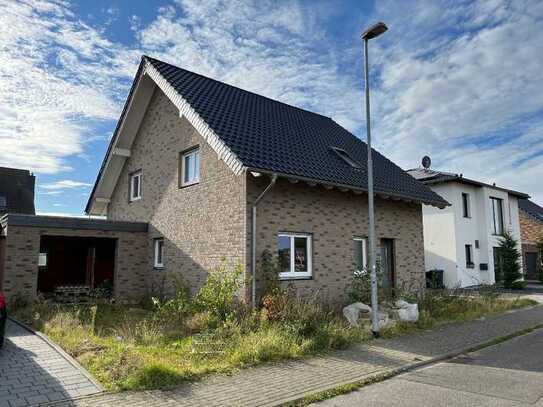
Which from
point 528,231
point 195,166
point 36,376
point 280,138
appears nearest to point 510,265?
point 528,231

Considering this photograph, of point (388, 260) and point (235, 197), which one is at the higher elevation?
point (235, 197)

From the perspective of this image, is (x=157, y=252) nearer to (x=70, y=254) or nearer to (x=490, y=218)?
(x=70, y=254)

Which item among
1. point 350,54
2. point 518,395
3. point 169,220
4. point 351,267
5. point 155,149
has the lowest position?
point 518,395

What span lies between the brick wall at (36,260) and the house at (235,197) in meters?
0.03

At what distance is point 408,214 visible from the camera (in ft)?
48.8

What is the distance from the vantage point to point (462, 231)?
71.7 feet

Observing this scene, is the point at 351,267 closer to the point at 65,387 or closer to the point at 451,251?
the point at 65,387

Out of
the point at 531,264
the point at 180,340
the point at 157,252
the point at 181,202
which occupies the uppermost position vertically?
the point at 181,202

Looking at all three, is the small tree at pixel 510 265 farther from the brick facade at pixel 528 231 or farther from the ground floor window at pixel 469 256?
the brick facade at pixel 528 231

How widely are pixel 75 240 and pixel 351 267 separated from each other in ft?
37.3

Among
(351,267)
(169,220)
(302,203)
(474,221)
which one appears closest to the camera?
(302,203)

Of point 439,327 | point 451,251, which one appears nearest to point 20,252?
point 439,327

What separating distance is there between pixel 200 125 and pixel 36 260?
5931 millimetres

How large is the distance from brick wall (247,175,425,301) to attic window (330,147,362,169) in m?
1.23
